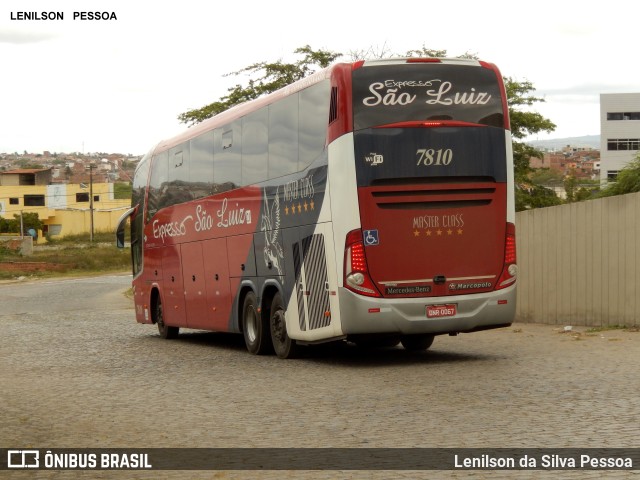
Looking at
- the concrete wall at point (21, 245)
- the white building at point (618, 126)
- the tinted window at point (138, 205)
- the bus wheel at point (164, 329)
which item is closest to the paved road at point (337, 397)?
the bus wheel at point (164, 329)

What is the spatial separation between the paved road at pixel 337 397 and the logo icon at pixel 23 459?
0.32 meters

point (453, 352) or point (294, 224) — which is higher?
point (294, 224)

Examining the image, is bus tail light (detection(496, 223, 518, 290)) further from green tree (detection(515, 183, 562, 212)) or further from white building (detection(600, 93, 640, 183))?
white building (detection(600, 93, 640, 183))

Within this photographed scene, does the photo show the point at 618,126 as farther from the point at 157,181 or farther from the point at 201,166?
the point at 201,166

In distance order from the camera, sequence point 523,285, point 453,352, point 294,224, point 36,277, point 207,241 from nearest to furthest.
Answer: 1. point 294,224
2. point 453,352
3. point 207,241
4. point 523,285
5. point 36,277

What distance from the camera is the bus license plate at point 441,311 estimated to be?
51.0ft

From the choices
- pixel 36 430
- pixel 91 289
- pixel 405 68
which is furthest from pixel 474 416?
pixel 91 289

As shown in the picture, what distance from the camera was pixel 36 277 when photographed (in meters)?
75.4

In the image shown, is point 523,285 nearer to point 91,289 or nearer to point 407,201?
point 407,201

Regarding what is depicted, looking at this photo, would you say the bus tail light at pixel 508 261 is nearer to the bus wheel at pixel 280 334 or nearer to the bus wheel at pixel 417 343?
the bus wheel at pixel 417 343

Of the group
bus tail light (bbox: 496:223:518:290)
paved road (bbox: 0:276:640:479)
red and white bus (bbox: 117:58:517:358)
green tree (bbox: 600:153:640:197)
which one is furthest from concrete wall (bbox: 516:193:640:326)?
red and white bus (bbox: 117:58:517:358)

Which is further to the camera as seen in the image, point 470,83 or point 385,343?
point 385,343

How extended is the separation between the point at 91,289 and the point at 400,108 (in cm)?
4285

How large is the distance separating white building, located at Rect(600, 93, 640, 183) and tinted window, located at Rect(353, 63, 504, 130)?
94141 millimetres
